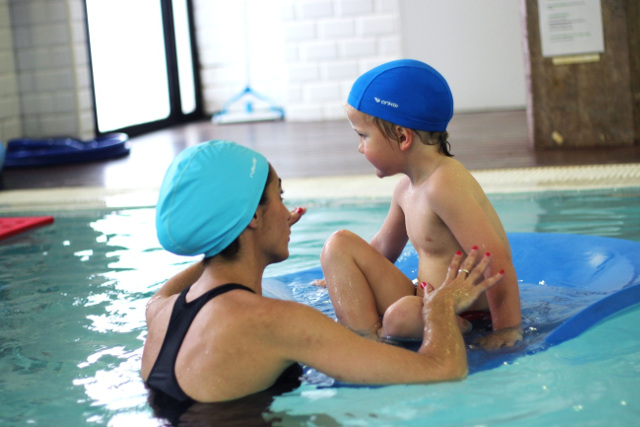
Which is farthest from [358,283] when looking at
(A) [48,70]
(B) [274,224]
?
(A) [48,70]

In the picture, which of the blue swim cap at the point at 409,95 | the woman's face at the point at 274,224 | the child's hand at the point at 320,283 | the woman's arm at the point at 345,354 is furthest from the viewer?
the child's hand at the point at 320,283

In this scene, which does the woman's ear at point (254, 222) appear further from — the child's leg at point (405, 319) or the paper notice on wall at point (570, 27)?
the paper notice on wall at point (570, 27)

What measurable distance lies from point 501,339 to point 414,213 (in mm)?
427

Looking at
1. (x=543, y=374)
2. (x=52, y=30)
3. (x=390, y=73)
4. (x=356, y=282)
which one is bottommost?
(x=543, y=374)

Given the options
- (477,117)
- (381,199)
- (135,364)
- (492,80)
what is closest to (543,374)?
(135,364)

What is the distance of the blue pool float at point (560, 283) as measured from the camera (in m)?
2.14

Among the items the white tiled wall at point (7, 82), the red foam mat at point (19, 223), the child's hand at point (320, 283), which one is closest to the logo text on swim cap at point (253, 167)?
the child's hand at point (320, 283)

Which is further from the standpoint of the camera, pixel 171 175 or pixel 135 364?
pixel 135 364

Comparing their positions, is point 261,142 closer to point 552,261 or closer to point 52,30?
point 52,30

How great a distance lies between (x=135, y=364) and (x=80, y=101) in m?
6.16

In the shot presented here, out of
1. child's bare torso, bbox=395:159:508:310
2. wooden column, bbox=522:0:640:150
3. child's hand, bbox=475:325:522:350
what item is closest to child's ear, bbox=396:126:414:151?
child's bare torso, bbox=395:159:508:310

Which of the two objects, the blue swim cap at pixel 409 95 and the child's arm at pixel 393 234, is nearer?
the blue swim cap at pixel 409 95

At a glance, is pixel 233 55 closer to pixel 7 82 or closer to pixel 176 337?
pixel 7 82

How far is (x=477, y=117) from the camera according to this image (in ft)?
27.9
